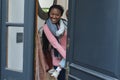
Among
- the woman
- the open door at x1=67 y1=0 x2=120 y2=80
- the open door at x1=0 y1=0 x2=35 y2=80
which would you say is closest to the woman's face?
the woman

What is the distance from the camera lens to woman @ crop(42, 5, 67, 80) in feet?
10.7

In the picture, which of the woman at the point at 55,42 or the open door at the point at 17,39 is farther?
the woman at the point at 55,42

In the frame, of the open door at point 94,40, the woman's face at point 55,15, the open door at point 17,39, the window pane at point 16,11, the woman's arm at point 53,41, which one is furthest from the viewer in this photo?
the woman's face at point 55,15

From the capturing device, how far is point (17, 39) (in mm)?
2867

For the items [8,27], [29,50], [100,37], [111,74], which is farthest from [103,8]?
[8,27]

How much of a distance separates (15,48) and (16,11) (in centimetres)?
34

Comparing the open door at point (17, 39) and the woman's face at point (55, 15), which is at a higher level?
the woman's face at point (55, 15)

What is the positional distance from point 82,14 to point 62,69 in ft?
4.06

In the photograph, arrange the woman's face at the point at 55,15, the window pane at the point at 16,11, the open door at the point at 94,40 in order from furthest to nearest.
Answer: the woman's face at the point at 55,15
the window pane at the point at 16,11
the open door at the point at 94,40

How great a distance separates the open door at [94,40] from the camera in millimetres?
1819

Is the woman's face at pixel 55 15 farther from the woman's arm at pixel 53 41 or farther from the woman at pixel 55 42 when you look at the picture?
the woman's arm at pixel 53 41

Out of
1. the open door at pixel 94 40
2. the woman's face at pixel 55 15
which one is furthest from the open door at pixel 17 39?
the woman's face at pixel 55 15

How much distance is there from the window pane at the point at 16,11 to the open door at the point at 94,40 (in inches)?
21.8

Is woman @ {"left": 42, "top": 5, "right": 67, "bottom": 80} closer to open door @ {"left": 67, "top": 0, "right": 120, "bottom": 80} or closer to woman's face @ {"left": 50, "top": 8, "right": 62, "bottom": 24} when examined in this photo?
woman's face @ {"left": 50, "top": 8, "right": 62, "bottom": 24}
